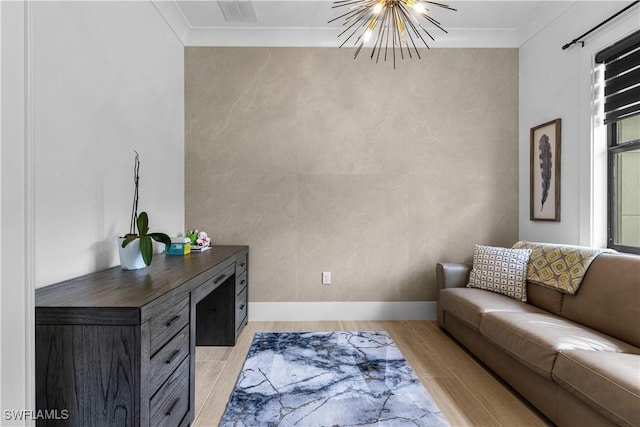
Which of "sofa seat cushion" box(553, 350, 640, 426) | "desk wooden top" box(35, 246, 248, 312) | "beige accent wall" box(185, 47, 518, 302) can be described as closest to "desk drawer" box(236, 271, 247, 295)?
"beige accent wall" box(185, 47, 518, 302)

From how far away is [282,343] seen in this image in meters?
2.78

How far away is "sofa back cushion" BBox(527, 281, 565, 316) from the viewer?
92.3 inches

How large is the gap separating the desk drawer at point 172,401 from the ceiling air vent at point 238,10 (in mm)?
2784

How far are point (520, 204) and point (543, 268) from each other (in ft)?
3.54

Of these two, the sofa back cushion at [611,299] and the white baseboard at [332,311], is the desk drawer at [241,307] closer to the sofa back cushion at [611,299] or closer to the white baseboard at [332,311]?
the white baseboard at [332,311]

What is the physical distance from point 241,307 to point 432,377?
1.69 meters

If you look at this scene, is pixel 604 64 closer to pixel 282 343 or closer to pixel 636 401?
pixel 636 401

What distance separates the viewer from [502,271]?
2727 mm

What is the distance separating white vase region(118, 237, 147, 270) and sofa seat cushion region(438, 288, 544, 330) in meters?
2.24

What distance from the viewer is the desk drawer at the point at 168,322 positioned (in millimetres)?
1276

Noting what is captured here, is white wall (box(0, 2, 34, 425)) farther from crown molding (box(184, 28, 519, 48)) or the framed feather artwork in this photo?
the framed feather artwork

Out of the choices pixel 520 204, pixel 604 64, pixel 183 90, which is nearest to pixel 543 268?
pixel 520 204

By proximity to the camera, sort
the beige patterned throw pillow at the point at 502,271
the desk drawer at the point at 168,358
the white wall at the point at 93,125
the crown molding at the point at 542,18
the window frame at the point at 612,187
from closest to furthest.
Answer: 1. the desk drawer at the point at 168,358
2. the white wall at the point at 93,125
3. the window frame at the point at 612,187
4. the beige patterned throw pillow at the point at 502,271
5. the crown molding at the point at 542,18

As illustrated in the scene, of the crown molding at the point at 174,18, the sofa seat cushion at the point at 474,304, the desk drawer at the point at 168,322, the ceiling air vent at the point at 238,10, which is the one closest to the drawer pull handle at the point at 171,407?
the desk drawer at the point at 168,322
